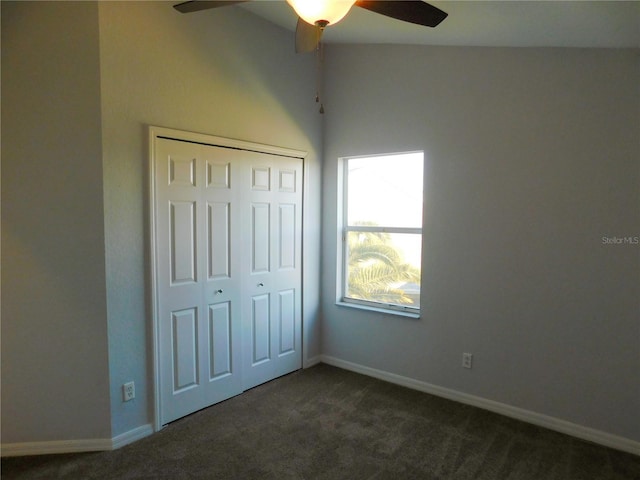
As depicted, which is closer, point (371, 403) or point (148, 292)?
point (148, 292)

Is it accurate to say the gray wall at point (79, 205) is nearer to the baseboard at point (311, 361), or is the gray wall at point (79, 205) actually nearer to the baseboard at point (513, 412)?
the baseboard at point (311, 361)

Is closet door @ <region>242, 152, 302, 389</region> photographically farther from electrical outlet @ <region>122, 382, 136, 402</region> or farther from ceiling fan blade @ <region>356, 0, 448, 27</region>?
ceiling fan blade @ <region>356, 0, 448, 27</region>

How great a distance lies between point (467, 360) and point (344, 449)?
3.94 ft

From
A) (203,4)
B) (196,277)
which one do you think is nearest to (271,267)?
(196,277)

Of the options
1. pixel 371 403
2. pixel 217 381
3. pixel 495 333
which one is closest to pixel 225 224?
pixel 217 381

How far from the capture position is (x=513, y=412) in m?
2.88

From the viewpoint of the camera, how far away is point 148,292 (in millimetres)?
2617

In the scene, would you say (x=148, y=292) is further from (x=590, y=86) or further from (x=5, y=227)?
(x=590, y=86)

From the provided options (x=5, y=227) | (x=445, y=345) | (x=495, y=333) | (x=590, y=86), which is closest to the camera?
(x=5, y=227)

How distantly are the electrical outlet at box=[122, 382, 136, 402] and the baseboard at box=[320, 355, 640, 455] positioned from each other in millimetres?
1867

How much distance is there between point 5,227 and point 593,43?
3651 millimetres

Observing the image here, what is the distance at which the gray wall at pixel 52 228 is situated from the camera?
7.61 feet

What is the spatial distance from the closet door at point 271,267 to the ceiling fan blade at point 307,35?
1.29 meters

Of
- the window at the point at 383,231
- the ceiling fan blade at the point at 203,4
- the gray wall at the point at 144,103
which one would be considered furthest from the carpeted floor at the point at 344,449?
the ceiling fan blade at the point at 203,4
